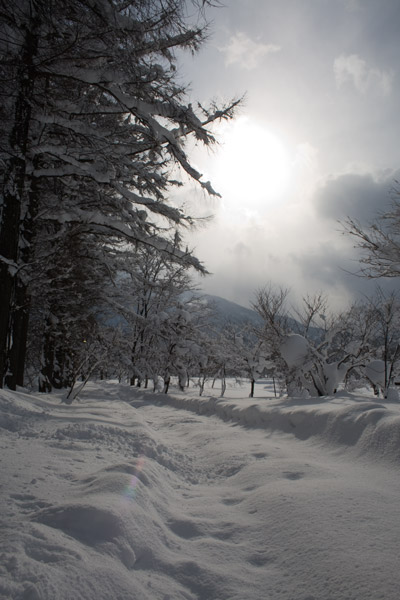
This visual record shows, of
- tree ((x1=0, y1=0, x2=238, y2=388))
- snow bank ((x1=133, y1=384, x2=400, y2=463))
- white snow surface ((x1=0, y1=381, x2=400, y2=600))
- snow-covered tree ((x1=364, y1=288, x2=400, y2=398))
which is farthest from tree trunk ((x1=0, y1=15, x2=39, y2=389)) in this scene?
snow-covered tree ((x1=364, y1=288, x2=400, y2=398))

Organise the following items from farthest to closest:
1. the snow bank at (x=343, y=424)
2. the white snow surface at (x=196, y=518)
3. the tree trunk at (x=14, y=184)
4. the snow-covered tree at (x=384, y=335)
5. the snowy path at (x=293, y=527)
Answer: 1. the snow-covered tree at (x=384, y=335)
2. the tree trunk at (x=14, y=184)
3. the snow bank at (x=343, y=424)
4. the snowy path at (x=293, y=527)
5. the white snow surface at (x=196, y=518)

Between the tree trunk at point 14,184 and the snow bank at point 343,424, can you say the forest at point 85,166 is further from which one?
the snow bank at point 343,424

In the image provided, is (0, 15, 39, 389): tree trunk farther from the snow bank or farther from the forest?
the snow bank

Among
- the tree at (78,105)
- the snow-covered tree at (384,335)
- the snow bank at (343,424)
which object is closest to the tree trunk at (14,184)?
the tree at (78,105)

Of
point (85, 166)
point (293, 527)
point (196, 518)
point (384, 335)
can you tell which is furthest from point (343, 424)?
point (384, 335)

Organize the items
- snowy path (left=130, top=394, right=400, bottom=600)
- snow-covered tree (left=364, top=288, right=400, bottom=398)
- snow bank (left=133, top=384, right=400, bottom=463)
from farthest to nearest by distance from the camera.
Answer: snow-covered tree (left=364, top=288, right=400, bottom=398) → snow bank (left=133, top=384, right=400, bottom=463) → snowy path (left=130, top=394, right=400, bottom=600)

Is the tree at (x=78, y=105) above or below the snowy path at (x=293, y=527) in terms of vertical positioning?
above

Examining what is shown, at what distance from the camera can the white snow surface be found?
1.50m

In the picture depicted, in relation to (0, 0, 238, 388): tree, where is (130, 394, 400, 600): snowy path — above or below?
below

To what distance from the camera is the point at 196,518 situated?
245 cm

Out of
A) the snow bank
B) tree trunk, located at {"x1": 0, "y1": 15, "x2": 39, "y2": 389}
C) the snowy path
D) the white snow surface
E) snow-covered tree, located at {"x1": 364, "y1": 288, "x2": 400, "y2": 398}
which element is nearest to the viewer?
the white snow surface

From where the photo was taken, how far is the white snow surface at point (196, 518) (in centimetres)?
150

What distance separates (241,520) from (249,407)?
4.73 metres

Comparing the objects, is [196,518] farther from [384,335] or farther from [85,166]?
[384,335]
